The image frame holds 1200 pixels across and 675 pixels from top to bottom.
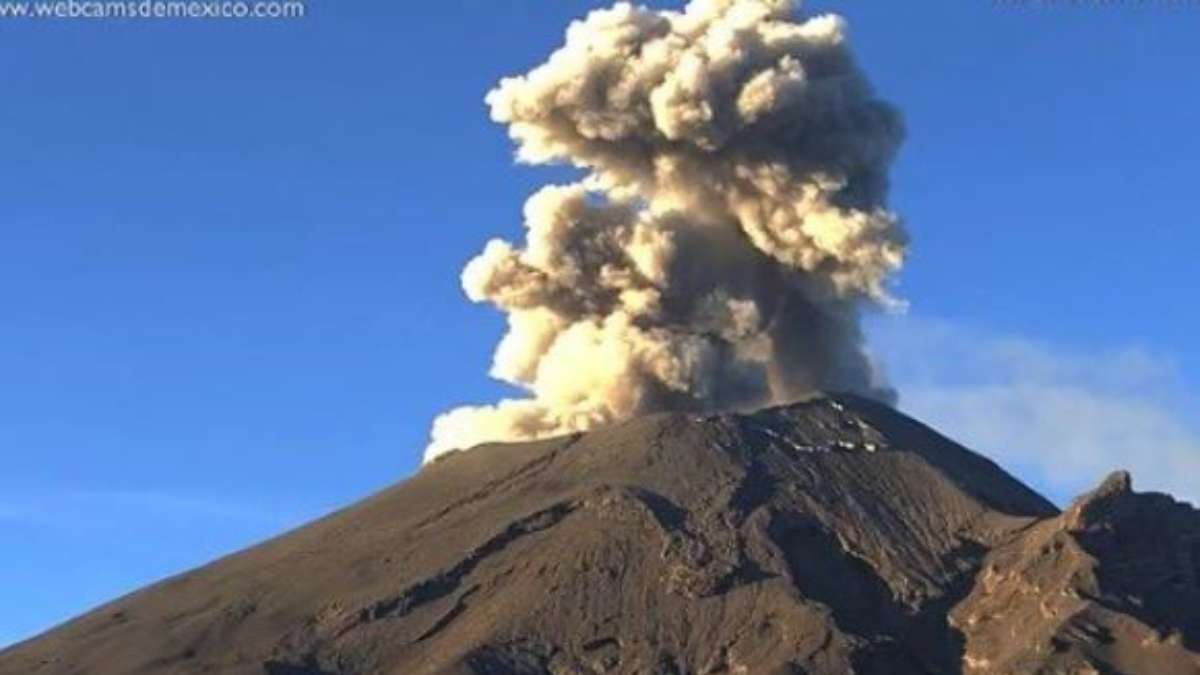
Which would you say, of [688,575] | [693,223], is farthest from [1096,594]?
[693,223]

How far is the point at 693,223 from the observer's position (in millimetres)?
147250

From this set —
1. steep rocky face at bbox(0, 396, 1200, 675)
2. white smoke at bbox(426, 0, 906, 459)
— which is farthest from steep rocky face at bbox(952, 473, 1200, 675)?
white smoke at bbox(426, 0, 906, 459)

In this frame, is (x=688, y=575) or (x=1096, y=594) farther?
(x=688, y=575)

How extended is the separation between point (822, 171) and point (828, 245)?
4.53 meters

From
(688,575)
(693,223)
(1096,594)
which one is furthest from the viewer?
(693,223)

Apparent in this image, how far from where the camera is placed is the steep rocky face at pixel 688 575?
11925cm

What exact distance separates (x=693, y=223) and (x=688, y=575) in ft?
93.4

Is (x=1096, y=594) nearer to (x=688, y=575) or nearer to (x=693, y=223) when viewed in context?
(x=688, y=575)

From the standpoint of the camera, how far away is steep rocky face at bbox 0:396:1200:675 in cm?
11925

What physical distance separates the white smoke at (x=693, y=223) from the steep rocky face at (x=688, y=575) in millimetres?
6072

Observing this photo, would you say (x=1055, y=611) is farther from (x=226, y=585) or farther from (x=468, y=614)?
(x=226, y=585)

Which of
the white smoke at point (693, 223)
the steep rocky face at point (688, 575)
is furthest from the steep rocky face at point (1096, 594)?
the white smoke at point (693, 223)

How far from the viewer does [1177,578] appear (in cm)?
12612

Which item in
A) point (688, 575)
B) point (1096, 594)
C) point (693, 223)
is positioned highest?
point (693, 223)
